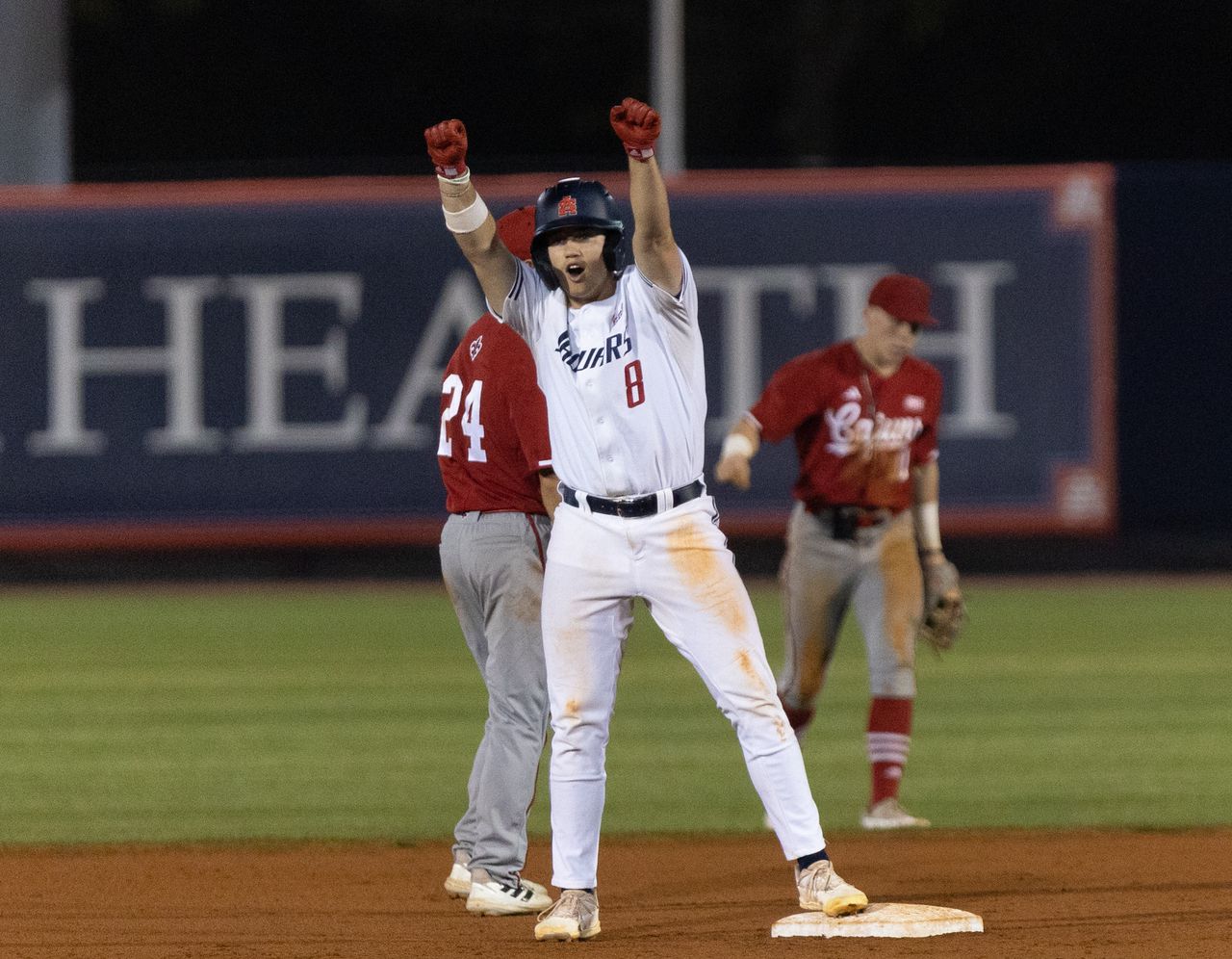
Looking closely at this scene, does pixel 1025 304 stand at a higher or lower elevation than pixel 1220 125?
lower

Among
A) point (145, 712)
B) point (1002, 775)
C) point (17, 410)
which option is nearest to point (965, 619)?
point (1002, 775)

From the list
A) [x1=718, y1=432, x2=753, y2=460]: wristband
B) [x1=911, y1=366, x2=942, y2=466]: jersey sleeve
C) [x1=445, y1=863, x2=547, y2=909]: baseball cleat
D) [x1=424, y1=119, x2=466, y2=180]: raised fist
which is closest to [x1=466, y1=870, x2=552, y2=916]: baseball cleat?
[x1=445, y1=863, x2=547, y2=909]: baseball cleat

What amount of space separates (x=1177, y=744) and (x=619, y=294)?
514cm

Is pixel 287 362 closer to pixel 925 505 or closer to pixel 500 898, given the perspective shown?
pixel 925 505

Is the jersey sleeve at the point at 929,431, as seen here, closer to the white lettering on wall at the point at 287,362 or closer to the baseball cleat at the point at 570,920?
the baseball cleat at the point at 570,920

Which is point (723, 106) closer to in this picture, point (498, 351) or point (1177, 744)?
point (1177, 744)

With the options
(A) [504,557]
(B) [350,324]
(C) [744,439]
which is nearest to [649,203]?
(A) [504,557]

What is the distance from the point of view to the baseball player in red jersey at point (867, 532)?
7.92m

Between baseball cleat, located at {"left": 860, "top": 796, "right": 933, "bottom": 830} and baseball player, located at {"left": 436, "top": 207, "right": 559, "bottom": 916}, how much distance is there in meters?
1.86

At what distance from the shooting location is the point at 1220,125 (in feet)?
90.4

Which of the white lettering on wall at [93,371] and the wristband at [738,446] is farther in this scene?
the white lettering on wall at [93,371]

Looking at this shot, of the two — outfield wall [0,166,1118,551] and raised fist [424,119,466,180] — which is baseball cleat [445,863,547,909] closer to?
raised fist [424,119,466,180]

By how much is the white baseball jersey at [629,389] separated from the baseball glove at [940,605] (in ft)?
8.22

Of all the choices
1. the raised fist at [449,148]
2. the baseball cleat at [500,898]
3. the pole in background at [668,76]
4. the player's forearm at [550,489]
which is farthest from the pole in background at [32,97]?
the raised fist at [449,148]
